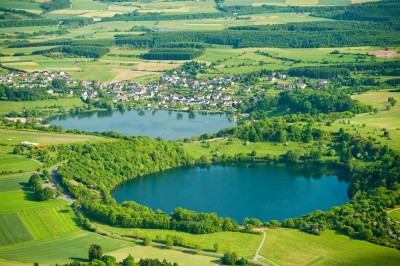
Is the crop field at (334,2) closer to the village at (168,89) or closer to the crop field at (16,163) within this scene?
the village at (168,89)

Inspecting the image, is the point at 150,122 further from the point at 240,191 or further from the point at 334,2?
the point at 334,2

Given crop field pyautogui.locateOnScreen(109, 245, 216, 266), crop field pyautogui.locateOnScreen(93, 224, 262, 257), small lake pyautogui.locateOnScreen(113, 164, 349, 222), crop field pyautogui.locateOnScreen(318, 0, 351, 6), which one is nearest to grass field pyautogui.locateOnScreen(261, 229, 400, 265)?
crop field pyautogui.locateOnScreen(93, 224, 262, 257)

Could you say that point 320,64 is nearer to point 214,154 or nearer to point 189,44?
point 189,44

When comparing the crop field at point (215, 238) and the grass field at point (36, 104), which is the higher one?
the grass field at point (36, 104)

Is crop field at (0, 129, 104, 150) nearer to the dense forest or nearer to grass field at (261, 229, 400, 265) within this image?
the dense forest

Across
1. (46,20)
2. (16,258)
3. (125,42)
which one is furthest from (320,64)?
(16,258)

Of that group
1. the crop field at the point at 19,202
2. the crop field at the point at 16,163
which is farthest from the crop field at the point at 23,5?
the crop field at the point at 19,202
